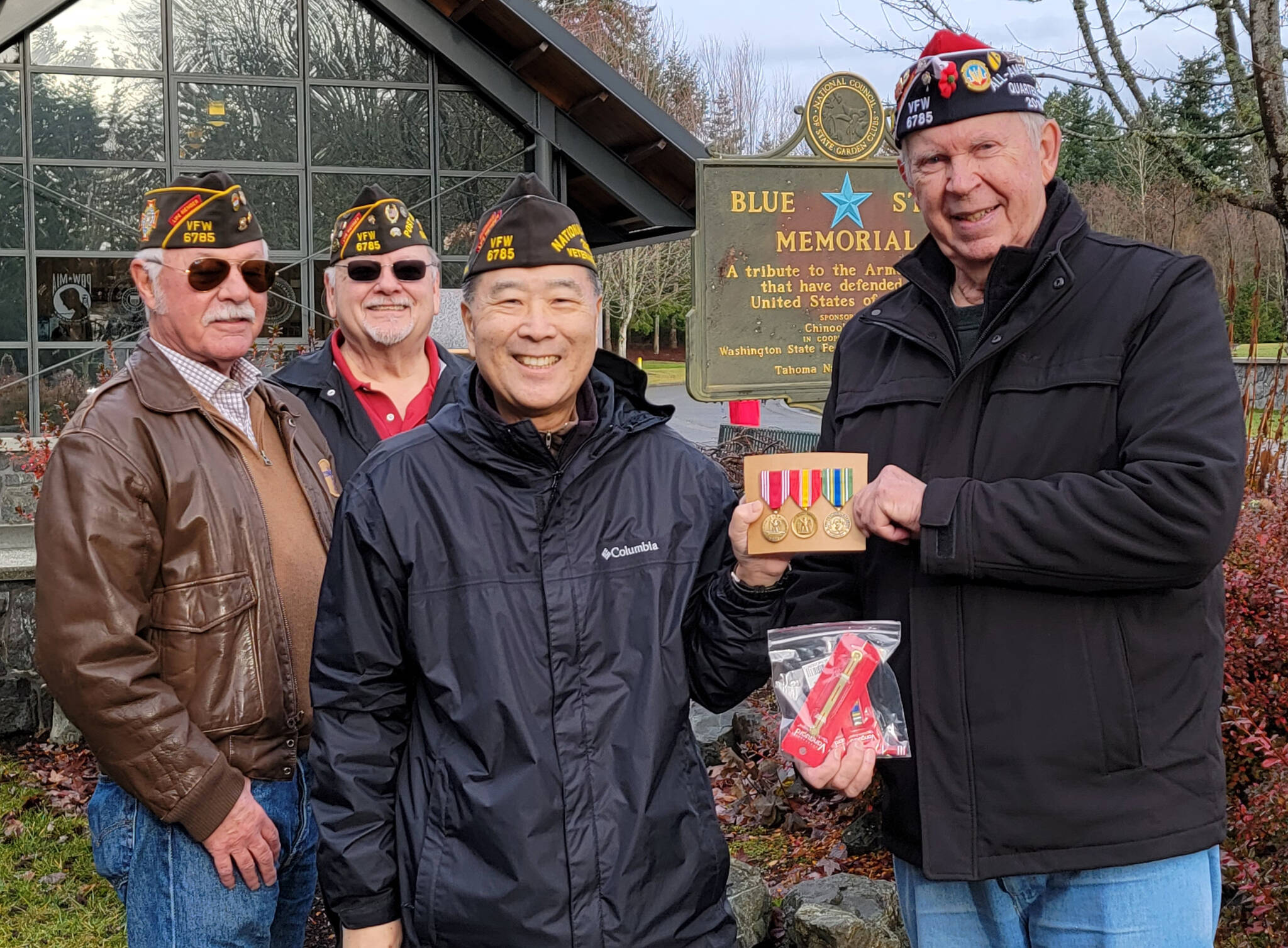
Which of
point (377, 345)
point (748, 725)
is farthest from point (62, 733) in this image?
point (377, 345)

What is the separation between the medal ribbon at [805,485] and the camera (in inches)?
87.4

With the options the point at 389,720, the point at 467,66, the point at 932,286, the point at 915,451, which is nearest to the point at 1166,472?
the point at 915,451

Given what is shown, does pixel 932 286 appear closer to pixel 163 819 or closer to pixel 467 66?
pixel 163 819

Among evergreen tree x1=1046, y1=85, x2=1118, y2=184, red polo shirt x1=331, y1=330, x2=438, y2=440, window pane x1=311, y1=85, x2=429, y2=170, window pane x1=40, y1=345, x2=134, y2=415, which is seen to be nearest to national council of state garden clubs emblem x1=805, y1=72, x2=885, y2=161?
evergreen tree x1=1046, y1=85, x2=1118, y2=184

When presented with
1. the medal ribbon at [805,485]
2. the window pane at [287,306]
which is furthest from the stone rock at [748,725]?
the window pane at [287,306]

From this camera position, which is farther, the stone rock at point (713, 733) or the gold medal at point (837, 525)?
the stone rock at point (713, 733)

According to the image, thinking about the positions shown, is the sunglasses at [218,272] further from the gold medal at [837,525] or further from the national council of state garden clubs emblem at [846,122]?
the national council of state garden clubs emblem at [846,122]

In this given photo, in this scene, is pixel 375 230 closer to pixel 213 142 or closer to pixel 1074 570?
pixel 1074 570

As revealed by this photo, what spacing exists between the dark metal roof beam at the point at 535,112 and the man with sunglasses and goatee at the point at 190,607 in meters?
6.64

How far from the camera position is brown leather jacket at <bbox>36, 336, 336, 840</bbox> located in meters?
2.55

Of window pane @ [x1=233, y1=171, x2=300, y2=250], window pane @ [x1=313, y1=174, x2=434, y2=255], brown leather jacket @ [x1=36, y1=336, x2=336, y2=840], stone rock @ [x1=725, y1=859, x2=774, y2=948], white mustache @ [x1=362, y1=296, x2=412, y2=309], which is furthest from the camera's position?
window pane @ [x1=313, y1=174, x2=434, y2=255]

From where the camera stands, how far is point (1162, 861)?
2141mm

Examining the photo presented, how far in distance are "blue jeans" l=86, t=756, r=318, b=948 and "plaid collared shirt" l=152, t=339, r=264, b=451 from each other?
870mm

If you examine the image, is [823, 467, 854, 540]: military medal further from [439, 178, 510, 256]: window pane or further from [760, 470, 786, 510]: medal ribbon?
[439, 178, 510, 256]: window pane
